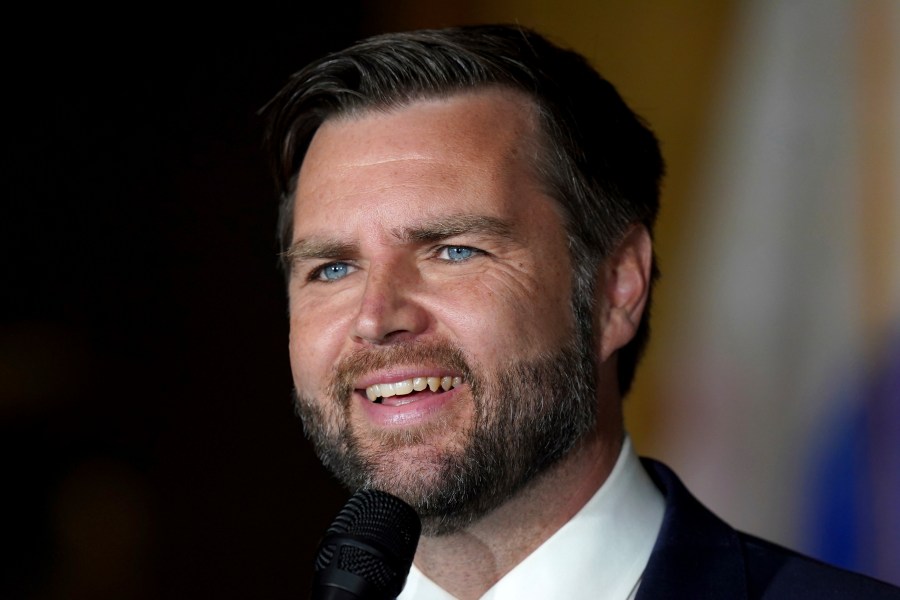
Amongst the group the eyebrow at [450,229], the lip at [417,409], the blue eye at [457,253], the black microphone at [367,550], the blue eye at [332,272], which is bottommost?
the lip at [417,409]

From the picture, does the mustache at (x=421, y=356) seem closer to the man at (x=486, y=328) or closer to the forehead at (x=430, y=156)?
the man at (x=486, y=328)

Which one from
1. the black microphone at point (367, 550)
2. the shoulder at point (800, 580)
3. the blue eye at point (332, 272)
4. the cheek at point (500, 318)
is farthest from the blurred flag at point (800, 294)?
the black microphone at point (367, 550)

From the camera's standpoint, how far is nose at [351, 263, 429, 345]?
168 centimetres

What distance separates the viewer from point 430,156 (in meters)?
1.82

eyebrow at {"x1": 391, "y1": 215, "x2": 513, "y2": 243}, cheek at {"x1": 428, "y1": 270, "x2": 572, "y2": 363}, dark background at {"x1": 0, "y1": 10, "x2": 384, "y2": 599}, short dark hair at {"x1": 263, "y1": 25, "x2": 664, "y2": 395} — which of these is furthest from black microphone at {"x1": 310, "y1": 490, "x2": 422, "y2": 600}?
dark background at {"x1": 0, "y1": 10, "x2": 384, "y2": 599}

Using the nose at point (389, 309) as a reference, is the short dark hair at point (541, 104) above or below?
above

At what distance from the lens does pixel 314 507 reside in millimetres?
3398

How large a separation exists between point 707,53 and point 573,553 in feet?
→ 6.39

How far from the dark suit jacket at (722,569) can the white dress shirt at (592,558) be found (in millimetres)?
34

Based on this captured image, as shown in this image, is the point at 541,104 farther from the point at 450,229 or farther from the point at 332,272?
the point at 332,272

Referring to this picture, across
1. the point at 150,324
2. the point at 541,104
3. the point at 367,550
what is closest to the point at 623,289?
the point at 541,104

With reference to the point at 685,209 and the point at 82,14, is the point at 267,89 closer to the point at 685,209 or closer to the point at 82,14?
the point at 82,14

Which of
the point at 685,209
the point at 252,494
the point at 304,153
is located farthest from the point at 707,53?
the point at 252,494

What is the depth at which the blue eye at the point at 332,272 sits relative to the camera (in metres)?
1.88
